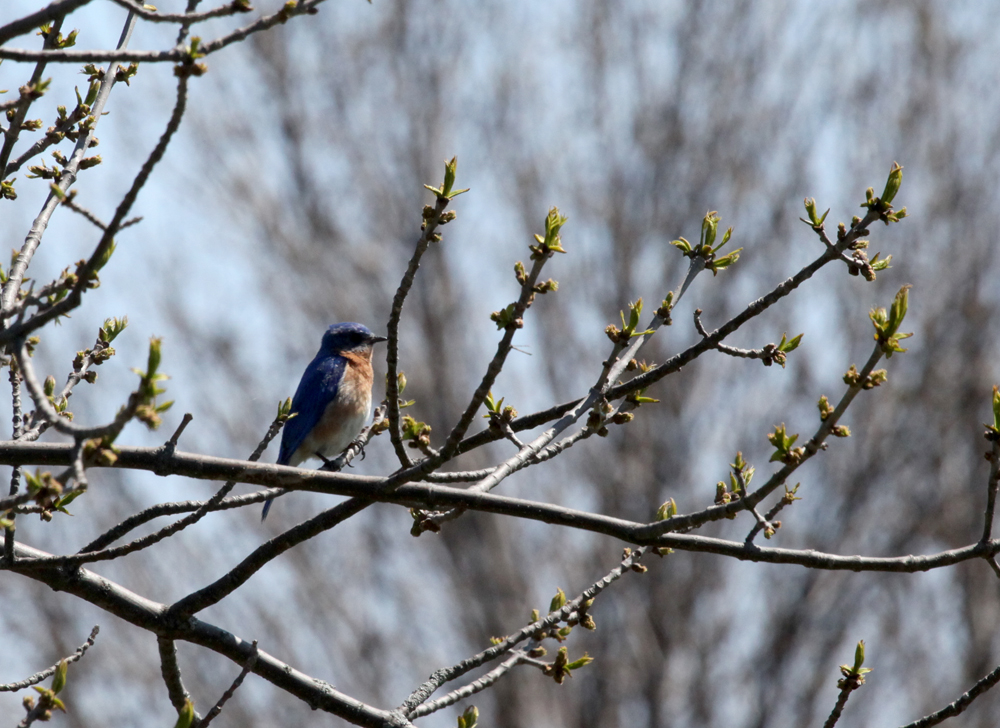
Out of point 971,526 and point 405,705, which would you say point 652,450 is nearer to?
point 971,526

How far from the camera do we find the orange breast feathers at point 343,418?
6840 millimetres

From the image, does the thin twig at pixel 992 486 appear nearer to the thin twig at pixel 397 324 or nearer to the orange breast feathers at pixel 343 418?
the thin twig at pixel 397 324

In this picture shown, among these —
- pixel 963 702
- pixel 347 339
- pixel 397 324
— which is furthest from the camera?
pixel 347 339

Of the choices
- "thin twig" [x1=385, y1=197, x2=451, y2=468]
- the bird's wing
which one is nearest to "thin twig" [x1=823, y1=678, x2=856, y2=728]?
"thin twig" [x1=385, y1=197, x2=451, y2=468]

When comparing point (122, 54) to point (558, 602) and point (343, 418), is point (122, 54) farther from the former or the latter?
point (343, 418)

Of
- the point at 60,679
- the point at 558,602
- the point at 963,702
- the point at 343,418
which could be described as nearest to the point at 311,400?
the point at 343,418

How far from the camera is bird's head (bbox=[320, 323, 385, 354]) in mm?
7492

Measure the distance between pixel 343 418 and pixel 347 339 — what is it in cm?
90

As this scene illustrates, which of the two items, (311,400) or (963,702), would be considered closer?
(963,702)

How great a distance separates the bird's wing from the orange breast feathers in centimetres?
4

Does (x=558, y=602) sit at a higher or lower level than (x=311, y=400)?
lower

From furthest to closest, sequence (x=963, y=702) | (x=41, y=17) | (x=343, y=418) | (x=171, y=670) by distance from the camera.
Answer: (x=343, y=418) < (x=171, y=670) < (x=963, y=702) < (x=41, y=17)

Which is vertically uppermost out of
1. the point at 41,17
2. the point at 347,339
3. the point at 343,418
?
the point at 347,339

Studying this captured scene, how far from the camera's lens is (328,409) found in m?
6.86
